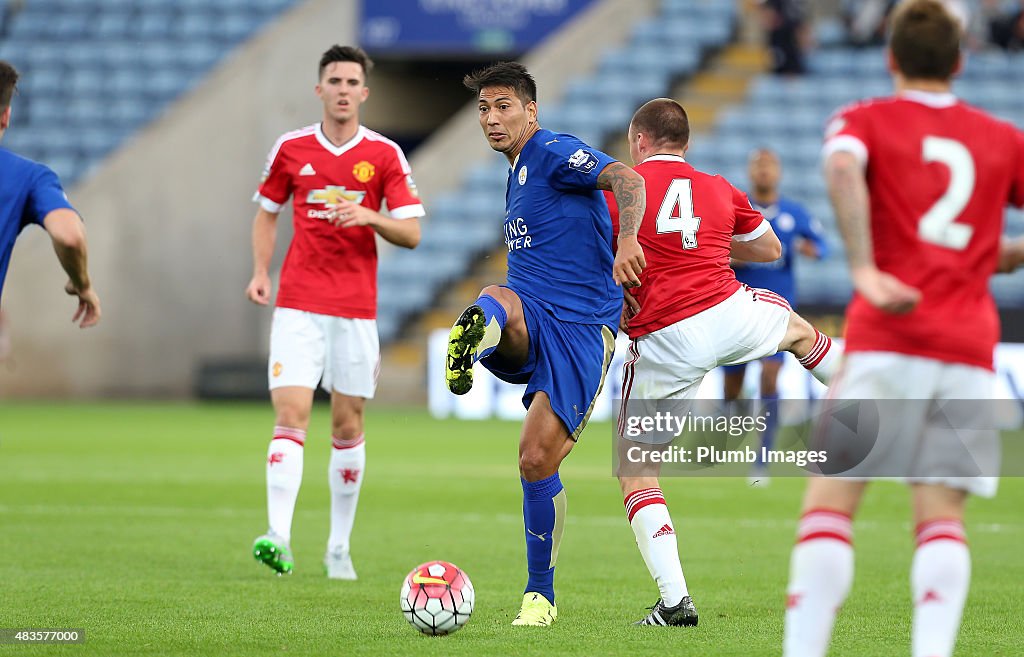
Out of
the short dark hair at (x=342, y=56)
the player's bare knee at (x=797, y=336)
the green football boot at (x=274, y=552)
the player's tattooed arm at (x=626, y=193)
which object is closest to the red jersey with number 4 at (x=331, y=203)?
the short dark hair at (x=342, y=56)

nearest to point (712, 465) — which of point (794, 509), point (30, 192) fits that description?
point (794, 509)

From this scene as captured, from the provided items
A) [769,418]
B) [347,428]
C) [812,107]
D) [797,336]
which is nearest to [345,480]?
[347,428]

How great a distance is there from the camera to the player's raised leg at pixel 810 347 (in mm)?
6449

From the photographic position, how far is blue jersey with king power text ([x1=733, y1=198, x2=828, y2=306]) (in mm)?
11406

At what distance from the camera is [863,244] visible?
12.5ft

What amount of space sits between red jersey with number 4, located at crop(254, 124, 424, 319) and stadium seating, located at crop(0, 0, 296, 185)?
17.7 m

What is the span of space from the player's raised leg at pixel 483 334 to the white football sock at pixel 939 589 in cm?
199

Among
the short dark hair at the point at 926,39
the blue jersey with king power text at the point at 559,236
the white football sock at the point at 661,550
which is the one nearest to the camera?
the short dark hair at the point at 926,39

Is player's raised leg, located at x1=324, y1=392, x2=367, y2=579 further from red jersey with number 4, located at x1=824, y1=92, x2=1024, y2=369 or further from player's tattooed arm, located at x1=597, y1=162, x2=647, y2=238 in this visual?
red jersey with number 4, located at x1=824, y1=92, x2=1024, y2=369

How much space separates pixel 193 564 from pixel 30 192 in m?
2.89

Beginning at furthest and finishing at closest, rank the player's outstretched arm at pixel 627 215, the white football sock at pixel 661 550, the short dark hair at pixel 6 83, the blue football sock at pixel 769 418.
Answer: the blue football sock at pixel 769 418 < the white football sock at pixel 661 550 < the player's outstretched arm at pixel 627 215 < the short dark hair at pixel 6 83

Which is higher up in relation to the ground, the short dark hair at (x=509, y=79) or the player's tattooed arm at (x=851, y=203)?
the short dark hair at (x=509, y=79)

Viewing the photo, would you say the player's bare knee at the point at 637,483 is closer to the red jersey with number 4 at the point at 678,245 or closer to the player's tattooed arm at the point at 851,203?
the red jersey with number 4 at the point at 678,245

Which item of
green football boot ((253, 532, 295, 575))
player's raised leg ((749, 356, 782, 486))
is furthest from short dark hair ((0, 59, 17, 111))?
player's raised leg ((749, 356, 782, 486))
